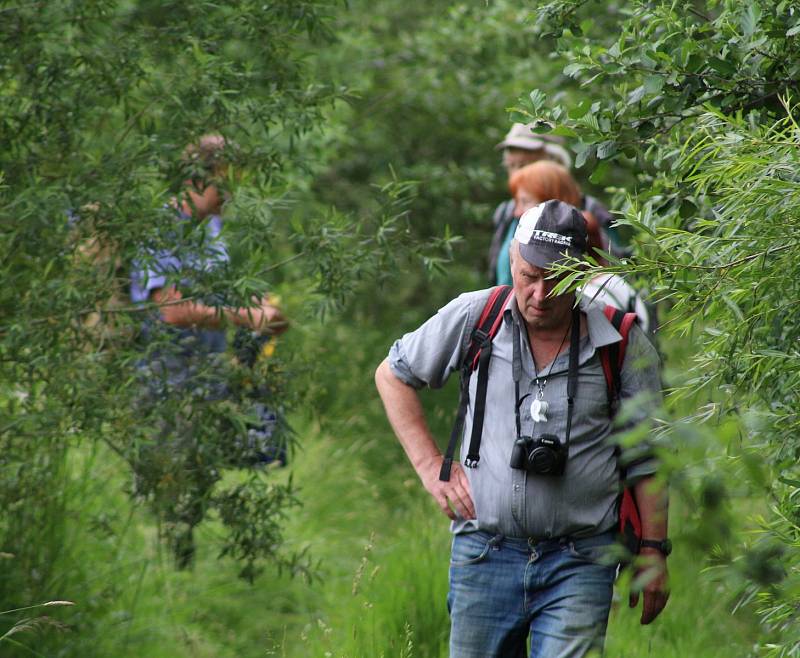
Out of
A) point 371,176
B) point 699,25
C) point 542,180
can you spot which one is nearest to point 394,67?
point 371,176

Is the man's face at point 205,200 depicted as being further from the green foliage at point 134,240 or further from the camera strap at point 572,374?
the camera strap at point 572,374

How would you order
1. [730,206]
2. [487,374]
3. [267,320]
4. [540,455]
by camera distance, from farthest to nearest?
[267,320], [487,374], [540,455], [730,206]

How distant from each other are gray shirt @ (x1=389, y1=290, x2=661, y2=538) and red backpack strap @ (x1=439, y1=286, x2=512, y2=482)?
0.08ft

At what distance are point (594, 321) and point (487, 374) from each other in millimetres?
367

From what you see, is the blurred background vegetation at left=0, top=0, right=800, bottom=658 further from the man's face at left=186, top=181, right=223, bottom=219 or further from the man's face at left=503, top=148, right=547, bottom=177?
the man's face at left=503, top=148, right=547, bottom=177

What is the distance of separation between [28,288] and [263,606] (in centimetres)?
249

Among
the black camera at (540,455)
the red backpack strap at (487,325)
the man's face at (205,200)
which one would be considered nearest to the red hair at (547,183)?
the man's face at (205,200)

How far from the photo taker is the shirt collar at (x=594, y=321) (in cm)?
393

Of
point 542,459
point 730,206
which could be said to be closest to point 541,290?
point 542,459

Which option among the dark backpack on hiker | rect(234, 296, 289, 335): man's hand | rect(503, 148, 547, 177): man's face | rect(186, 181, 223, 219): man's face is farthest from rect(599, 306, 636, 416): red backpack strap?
rect(503, 148, 547, 177): man's face

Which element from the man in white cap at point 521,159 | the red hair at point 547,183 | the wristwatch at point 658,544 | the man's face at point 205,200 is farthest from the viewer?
the man in white cap at point 521,159

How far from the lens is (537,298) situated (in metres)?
3.87

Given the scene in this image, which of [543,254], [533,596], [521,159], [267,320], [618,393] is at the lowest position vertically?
[533,596]

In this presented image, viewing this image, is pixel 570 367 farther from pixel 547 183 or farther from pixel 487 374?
pixel 547 183
